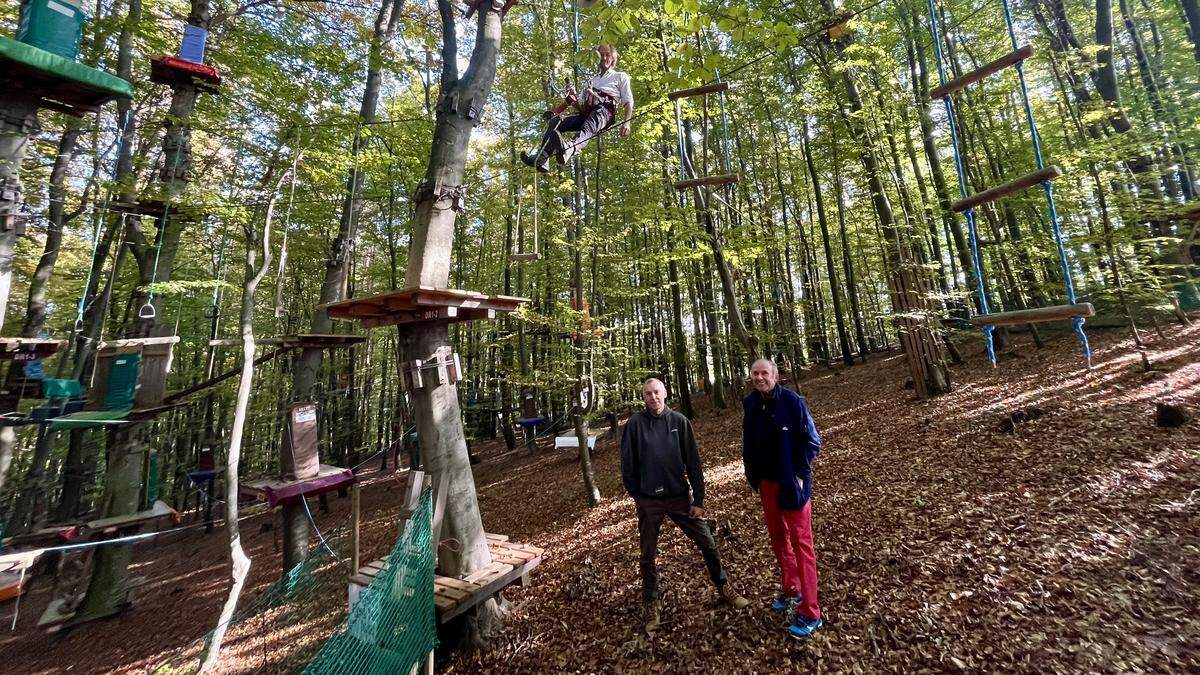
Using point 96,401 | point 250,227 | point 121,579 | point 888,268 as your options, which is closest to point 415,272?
point 250,227

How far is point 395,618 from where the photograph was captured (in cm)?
316

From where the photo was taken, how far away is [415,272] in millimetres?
4379

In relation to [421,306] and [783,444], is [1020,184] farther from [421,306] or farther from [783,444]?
[421,306]

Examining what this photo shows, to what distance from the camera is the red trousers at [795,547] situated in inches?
125

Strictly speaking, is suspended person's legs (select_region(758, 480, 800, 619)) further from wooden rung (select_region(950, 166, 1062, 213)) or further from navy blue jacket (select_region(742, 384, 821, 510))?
wooden rung (select_region(950, 166, 1062, 213))

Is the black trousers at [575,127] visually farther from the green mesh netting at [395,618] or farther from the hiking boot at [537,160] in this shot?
the green mesh netting at [395,618]

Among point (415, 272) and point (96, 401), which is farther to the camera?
point (96, 401)

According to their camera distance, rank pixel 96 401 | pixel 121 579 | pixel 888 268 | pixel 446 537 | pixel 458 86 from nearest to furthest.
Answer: pixel 446 537, pixel 458 86, pixel 96 401, pixel 888 268, pixel 121 579

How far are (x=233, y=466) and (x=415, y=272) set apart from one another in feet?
8.66

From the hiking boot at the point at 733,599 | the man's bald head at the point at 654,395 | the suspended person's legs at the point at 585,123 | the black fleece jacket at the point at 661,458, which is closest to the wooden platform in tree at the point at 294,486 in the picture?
the black fleece jacket at the point at 661,458

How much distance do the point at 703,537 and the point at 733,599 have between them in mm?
669

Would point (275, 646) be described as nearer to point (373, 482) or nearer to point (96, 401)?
point (96, 401)

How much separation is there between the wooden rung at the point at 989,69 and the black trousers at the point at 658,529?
516 cm

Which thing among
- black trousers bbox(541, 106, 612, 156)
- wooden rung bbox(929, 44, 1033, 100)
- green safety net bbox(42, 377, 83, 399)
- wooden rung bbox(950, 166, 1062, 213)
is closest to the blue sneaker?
wooden rung bbox(950, 166, 1062, 213)
